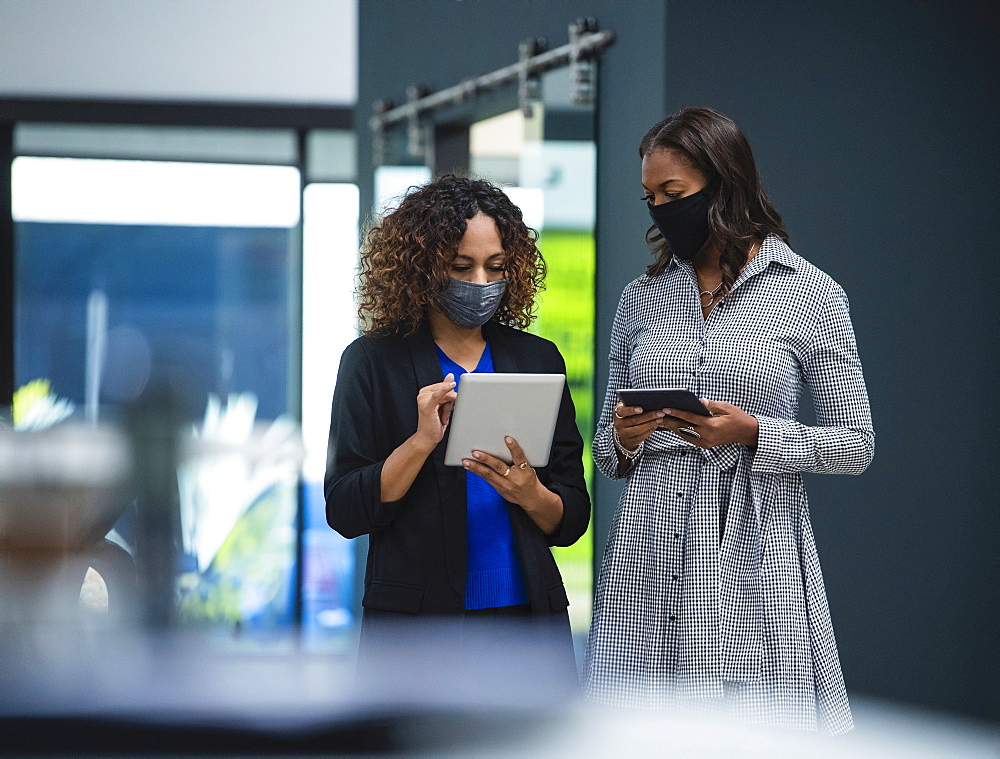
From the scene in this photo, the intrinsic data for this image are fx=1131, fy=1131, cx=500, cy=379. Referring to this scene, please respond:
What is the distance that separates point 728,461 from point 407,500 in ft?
1.72

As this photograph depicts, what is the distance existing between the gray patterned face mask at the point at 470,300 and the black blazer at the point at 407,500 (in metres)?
0.07

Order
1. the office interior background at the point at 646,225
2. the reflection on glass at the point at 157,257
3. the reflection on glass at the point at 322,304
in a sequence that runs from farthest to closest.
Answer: the reflection on glass at the point at 322,304, the reflection on glass at the point at 157,257, the office interior background at the point at 646,225

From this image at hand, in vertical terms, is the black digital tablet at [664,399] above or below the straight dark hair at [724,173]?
below

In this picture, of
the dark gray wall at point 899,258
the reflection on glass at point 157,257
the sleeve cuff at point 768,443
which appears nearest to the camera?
the sleeve cuff at point 768,443

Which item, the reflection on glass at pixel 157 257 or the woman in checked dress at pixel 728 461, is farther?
the reflection on glass at pixel 157 257

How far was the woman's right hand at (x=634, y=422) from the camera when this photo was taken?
5.83ft

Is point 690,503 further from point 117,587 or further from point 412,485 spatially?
point 117,587

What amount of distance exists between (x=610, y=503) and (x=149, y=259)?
460 centimetres

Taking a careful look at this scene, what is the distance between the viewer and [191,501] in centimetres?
62

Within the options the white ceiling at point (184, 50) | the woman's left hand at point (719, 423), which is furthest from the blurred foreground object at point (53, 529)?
the white ceiling at point (184, 50)

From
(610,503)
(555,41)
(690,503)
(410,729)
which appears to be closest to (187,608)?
(410,729)

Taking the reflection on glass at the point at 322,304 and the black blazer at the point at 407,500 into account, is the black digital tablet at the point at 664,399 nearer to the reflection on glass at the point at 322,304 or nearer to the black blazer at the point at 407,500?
the black blazer at the point at 407,500

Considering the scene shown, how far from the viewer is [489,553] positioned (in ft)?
5.67

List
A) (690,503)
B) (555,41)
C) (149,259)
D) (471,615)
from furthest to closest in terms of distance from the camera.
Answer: (149,259), (555,41), (690,503), (471,615)
